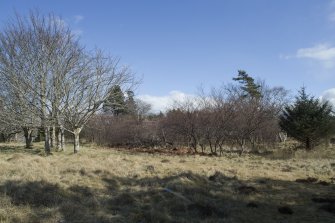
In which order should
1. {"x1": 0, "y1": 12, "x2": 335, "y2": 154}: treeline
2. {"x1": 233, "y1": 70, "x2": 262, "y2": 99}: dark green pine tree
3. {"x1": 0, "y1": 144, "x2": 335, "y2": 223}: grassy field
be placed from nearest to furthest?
{"x1": 0, "y1": 144, "x2": 335, "y2": 223}: grassy field
{"x1": 0, "y1": 12, "x2": 335, "y2": 154}: treeline
{"x1": 233, "y1": 70, "x2": 262, "y2": 99}: dark green pine tree

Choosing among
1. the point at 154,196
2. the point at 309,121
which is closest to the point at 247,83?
the point at 309,121

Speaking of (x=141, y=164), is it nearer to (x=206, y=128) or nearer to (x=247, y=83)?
(x=206, y=128)

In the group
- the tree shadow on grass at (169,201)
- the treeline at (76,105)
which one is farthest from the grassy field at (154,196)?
the treeline at (76,105)

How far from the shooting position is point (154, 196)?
31.3ft

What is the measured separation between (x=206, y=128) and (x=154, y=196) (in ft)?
61.9

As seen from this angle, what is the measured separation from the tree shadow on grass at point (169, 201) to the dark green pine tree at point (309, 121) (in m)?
17.0

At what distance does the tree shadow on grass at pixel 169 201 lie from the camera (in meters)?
7.81

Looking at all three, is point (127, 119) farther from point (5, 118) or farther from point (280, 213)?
point (280, 213)

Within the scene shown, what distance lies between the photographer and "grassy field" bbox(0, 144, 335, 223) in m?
7.79

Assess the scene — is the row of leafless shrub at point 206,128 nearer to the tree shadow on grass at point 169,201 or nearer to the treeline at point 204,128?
the treeline at point 204,128

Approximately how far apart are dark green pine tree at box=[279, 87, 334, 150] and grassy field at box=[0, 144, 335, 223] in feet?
48.0

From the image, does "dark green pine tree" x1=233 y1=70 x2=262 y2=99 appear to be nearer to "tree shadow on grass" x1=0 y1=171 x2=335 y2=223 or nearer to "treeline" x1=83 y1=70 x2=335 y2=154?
"treeline" x1=83 y1=70 x2=335 y2=154

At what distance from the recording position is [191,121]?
29.0 metres

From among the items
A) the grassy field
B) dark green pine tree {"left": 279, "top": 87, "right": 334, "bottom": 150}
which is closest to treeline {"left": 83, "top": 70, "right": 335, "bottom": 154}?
dark green pine tree {"left": 279, "top": 87, "right": 334, "bottom": 150}
